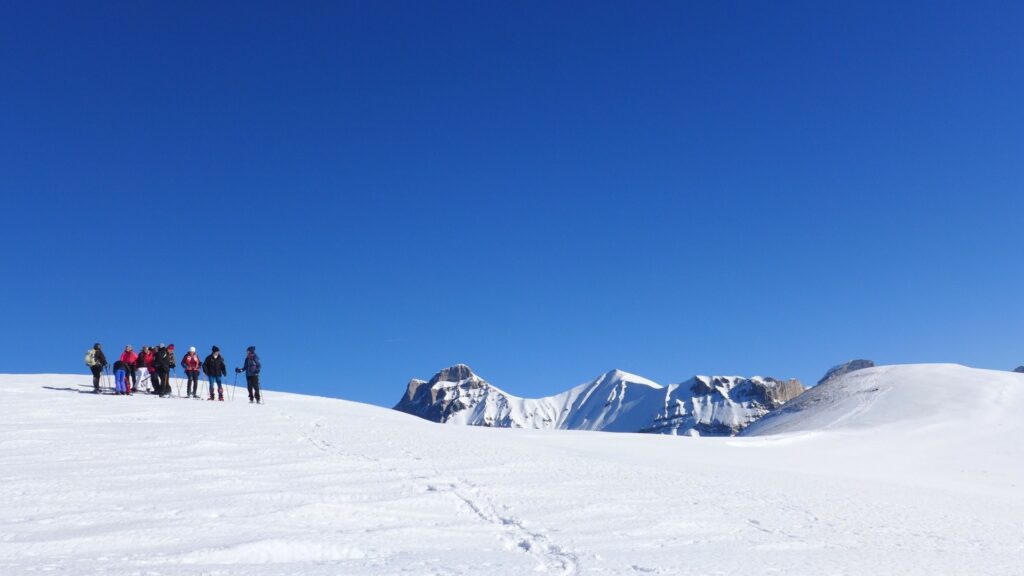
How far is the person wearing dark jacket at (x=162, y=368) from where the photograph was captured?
872 inches

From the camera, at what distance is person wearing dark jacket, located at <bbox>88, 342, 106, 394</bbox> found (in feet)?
72.3

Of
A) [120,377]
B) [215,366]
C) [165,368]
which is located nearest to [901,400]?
[215,366]

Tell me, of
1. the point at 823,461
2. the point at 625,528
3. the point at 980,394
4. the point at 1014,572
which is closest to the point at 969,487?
the point at 823,461

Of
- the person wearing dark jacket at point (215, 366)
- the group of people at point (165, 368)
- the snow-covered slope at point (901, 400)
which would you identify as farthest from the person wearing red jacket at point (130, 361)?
the snow-covered slope at point (901, 400)

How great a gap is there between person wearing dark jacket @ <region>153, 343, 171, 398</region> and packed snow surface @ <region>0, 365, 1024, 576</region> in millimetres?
4107

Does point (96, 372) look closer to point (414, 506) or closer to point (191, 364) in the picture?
point (191, 364)

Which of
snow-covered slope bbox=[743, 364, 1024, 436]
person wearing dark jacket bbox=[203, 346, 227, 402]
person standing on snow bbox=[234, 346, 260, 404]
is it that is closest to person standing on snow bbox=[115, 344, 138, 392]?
person wearing dark jacket bbox=[203, 346, 227, 402]

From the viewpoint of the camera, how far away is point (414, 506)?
847cm

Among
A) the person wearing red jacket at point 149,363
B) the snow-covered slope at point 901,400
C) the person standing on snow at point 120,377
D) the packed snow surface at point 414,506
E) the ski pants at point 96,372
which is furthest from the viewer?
the snow-covered slope at point 901,400

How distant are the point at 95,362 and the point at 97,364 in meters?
0.11

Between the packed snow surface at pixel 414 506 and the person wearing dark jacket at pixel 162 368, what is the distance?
411 centimetres

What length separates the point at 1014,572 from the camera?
7.41 metres

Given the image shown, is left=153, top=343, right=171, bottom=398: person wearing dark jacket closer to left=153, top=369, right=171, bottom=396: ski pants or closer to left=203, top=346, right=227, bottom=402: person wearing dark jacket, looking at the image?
left=153, top=369, right=171, bottom=396: ski pants

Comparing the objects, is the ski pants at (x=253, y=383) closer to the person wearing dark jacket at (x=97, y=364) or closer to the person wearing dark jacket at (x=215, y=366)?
the person wearing dark jacket at (x=215, y=366)
